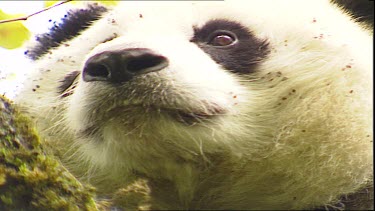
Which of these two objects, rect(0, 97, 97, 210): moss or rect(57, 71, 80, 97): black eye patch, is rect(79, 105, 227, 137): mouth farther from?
rect(57, 71, 80, 97): black eye patch

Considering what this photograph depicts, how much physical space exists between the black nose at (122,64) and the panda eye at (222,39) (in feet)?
1.71

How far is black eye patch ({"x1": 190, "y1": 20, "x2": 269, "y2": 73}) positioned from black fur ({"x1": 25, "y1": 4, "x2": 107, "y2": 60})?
80 centimetres

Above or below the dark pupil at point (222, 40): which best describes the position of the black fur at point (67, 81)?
below

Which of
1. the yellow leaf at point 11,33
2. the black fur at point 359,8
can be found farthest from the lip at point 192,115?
the black fur at point 359,8

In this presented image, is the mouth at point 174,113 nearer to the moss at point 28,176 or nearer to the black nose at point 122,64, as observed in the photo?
the black nose at point 122,64

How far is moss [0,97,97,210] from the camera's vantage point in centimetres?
181

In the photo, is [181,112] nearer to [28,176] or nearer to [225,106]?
[225,106]

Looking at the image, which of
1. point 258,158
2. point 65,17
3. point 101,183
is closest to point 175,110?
point 258,158

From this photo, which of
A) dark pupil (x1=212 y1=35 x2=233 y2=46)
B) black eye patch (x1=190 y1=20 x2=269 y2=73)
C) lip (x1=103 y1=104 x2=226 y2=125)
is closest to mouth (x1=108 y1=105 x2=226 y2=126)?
lip (x1=103 y1=104 x2=226 y2=125)

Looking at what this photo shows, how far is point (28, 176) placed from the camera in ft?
6.05

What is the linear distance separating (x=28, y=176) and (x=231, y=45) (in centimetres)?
123

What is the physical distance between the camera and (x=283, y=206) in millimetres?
2646

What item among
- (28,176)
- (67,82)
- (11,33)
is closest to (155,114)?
(28,176)

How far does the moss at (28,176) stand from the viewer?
1.81 metres
